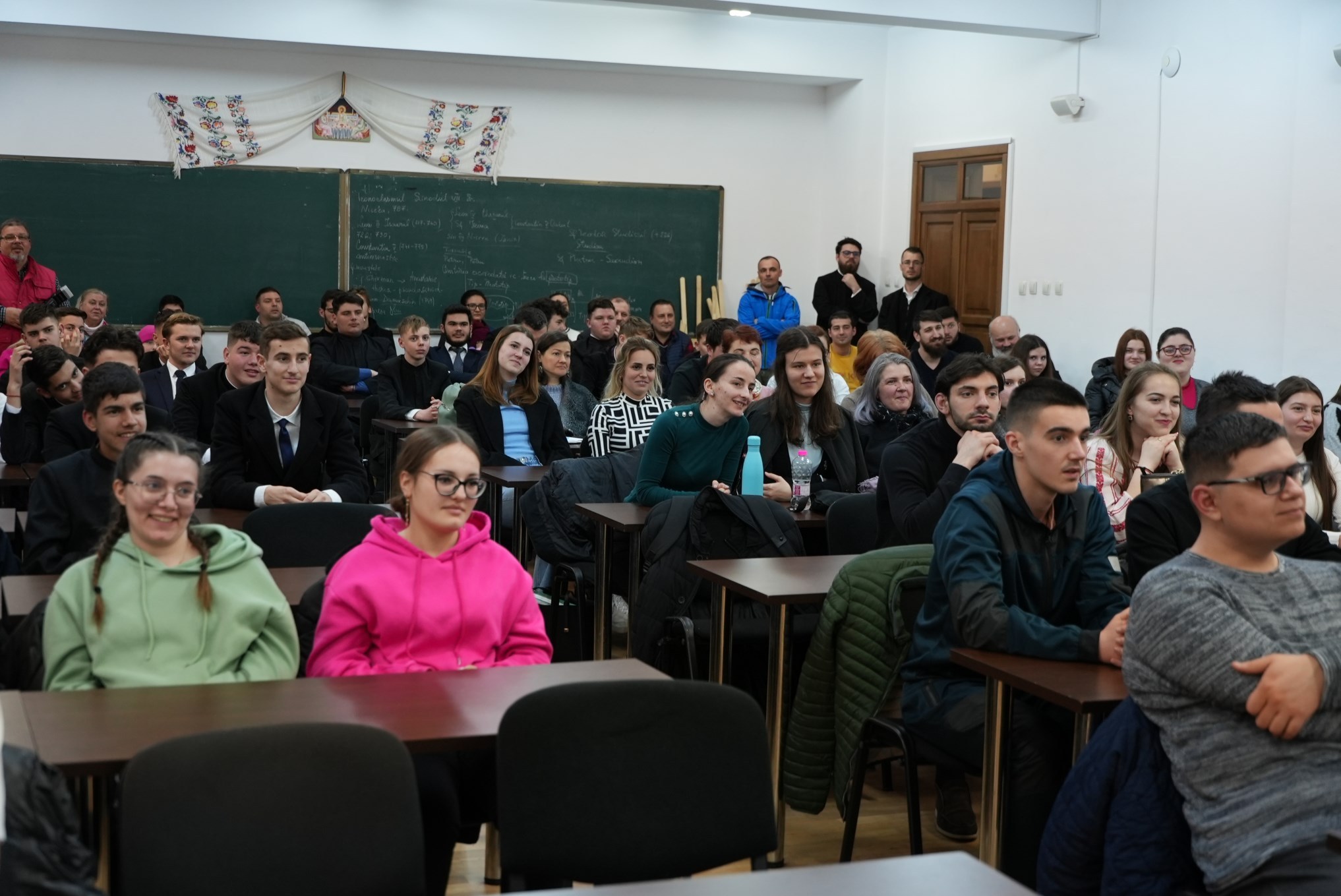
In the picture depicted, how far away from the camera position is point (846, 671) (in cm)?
315

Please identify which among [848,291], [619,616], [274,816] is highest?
[848,291]

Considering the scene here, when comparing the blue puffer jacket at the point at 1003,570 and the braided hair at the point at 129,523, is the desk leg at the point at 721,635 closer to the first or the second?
the blue puffer jacket at the point at 1003,570

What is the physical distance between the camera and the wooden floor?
10.8 feet

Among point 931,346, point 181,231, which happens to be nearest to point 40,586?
point 931,346

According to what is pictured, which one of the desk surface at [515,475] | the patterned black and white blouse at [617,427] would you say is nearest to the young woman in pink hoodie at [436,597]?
the desk surface at [515,475]

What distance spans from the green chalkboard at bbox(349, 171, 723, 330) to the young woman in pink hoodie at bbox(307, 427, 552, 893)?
786 cm

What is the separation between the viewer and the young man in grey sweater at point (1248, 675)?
2.13 meters

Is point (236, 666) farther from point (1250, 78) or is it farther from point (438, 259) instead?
point (438, 259)

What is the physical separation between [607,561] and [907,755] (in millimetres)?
1779

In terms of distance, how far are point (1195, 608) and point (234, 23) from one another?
8.57 m

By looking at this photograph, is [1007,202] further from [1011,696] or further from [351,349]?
[1011,696]

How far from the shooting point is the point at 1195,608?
2.20 meters

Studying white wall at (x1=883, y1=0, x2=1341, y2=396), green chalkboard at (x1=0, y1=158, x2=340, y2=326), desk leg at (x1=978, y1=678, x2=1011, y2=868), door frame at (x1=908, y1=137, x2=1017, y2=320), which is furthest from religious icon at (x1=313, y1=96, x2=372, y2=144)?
desk leg at (x1=978, y1=678, x2=1011, y2=868)

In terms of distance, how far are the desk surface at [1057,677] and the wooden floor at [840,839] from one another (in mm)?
795
